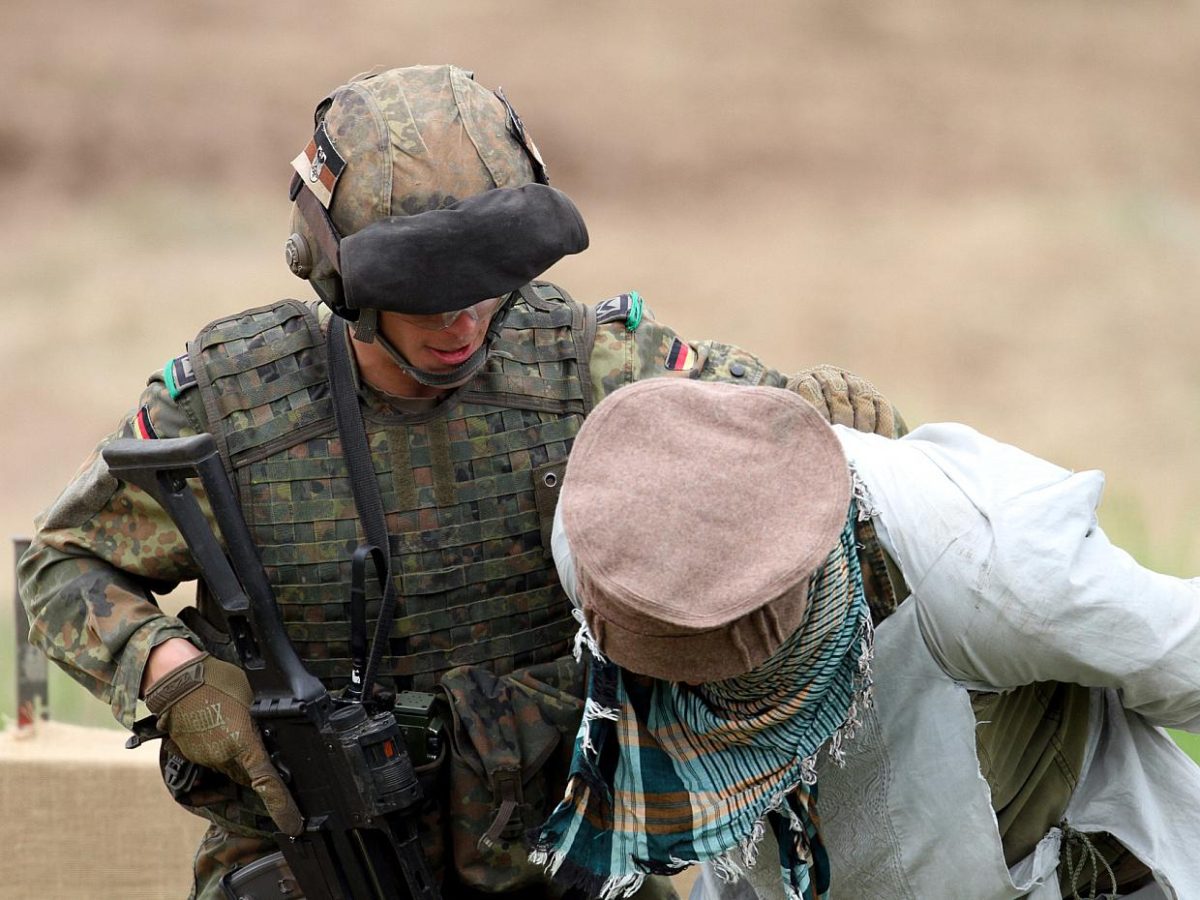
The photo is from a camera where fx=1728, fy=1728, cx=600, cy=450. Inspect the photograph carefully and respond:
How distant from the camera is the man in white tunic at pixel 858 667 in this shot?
203 cm

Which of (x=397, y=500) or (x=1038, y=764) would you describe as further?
(x=397, y=500)

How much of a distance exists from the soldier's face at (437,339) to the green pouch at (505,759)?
20.2 inches

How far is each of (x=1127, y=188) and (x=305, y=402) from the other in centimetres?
828

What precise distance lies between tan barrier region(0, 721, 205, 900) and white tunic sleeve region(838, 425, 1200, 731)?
112 inches

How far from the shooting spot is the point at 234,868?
9.80ft

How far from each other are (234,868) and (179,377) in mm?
854

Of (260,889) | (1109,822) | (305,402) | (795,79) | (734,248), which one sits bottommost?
(734,248)

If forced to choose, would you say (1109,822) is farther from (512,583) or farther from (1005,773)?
(512,583)

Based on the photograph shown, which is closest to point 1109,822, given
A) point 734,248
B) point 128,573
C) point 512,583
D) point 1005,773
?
point 1005,773

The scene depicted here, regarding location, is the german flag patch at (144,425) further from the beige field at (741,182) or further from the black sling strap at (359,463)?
the beige field at (741,182)

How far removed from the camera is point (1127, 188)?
33.4 ft

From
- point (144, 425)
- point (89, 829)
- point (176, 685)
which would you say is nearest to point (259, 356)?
point (144, 425)

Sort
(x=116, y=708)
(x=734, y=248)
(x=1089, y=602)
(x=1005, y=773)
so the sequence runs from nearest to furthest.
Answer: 1. (x=1089, y=602)
2. (x=1005, y=773)
3. (x=116, y=708)
4. (x=734, y=248)

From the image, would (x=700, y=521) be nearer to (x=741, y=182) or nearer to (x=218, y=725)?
(x=218, y=725)
